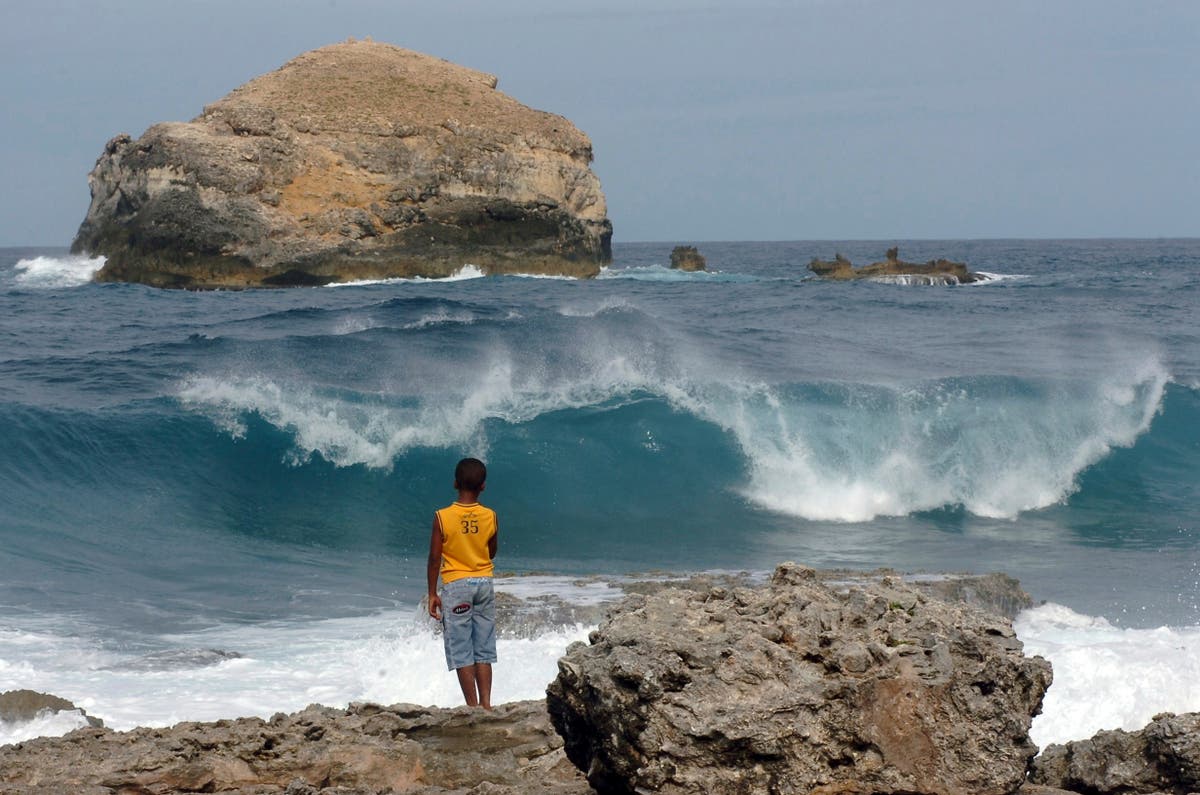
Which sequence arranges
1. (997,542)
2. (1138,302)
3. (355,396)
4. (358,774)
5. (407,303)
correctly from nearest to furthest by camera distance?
(358,774)
(997,542)
(355,396)
(407,303)
(1138,302)

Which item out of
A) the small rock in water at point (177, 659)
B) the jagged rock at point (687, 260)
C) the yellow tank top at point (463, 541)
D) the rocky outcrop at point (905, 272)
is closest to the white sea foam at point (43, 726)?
the small rock in water at point (177, 659)

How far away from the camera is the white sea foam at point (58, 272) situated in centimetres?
4371

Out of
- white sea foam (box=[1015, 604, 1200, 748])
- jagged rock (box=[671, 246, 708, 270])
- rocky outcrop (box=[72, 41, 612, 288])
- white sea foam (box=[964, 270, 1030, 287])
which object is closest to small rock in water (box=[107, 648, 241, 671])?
white sea foam (box=[1015, 604, 1200, 748])

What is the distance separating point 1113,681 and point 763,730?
359 centimetres

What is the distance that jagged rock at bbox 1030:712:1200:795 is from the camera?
367 cm

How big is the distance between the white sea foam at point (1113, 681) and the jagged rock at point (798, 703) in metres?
2.33

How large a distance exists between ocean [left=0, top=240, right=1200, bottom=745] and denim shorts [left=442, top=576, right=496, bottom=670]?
117cm

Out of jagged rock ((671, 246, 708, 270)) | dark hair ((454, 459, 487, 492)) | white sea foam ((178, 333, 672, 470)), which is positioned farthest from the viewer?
jagged rock ((671, 246, 708, 270))

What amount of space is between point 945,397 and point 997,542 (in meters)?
4.44

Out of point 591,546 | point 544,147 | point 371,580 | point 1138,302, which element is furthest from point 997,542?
point 544,147

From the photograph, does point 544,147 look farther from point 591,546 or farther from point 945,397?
point 591,546

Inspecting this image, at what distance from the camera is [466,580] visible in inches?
196

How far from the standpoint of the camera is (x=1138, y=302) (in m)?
30.5

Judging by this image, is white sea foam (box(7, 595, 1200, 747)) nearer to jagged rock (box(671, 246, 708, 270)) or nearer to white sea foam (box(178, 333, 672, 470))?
white sea foam (box(178, 333, 672, 470))
